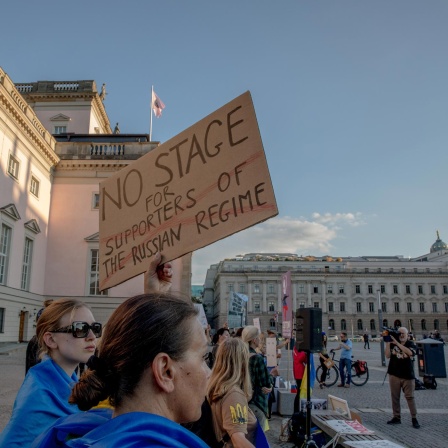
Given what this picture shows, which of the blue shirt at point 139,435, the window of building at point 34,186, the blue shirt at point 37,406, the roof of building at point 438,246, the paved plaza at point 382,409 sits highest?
the roof of building at point 438,246

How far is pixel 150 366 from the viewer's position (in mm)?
1155

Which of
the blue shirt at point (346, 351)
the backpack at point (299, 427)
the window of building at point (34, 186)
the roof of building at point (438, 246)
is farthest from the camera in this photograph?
the roof of building at point (438, 246)

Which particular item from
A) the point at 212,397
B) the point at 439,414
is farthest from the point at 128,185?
the point at 439,414

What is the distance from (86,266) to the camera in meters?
25.8

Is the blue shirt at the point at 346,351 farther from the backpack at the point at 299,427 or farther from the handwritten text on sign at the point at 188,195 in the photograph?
the handwritten text on sign at the point at 188,195

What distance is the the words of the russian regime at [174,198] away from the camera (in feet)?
7.59

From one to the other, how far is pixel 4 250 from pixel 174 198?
2123cm

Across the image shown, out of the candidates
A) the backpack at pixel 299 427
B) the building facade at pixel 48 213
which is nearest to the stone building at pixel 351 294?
the building facade at pixel 48 213

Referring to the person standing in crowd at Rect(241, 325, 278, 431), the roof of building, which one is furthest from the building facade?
the roof of building

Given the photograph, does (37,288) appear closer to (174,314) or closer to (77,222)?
(77,222)

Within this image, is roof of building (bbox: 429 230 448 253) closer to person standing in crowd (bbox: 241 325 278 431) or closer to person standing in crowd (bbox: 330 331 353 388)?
person standing in crowd (bbox: 330 331 353 388)

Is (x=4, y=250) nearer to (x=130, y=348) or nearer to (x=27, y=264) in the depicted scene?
(x=27, y=264)

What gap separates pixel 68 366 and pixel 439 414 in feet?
31.5

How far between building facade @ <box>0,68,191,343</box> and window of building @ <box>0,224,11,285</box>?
4 cm
